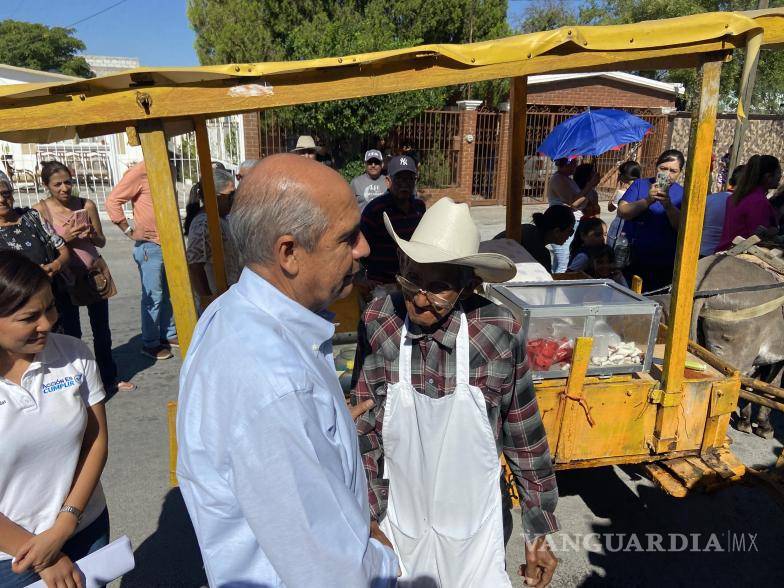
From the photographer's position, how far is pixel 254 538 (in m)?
1.08

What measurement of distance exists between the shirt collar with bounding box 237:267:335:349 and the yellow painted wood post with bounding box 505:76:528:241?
3.11 meters

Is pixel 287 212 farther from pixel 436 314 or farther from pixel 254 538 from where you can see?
pixel 436 314

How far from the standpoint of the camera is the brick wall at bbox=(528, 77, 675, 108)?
52.6ft

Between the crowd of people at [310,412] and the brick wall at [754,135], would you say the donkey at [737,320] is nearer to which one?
the crowd of people at [310,412]

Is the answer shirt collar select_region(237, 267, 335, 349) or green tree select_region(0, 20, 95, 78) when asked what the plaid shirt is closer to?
shirt collar select_region(237, 267, 335, 349)

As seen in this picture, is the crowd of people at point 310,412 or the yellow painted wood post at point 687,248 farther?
the yellow painted wood post at point 687,248

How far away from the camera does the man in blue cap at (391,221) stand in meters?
4.36

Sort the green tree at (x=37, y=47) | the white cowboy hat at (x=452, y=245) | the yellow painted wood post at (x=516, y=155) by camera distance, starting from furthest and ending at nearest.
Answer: the green tree at (x=37, y=47), the yellow painted wood post at (x=516, y=155), the white cowboy hat at (x=452, y=245)

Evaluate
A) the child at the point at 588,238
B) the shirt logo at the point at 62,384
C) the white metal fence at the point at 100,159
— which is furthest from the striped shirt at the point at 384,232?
the white metal fence at the point at 100,159

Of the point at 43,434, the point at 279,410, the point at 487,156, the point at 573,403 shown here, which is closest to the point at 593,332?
the point at 573,403

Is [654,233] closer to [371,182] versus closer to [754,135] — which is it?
[371,182]

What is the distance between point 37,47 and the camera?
4059cm

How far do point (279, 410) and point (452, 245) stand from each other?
1186 millimetres

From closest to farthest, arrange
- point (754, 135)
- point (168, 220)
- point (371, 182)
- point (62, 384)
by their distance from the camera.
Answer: point (62, 384), point (168, 220), point (371, 182), point (754, 135)
